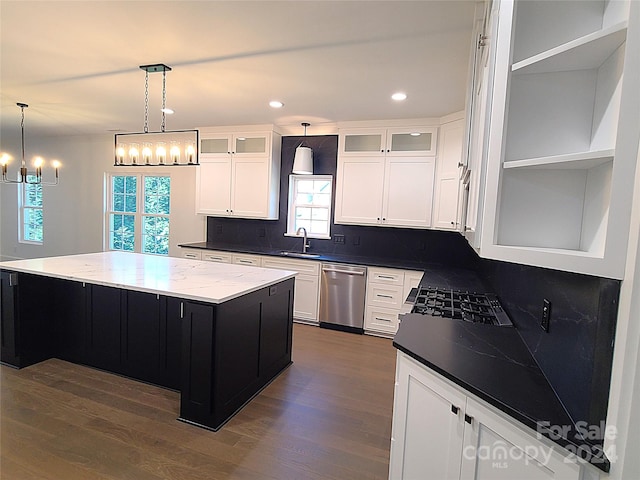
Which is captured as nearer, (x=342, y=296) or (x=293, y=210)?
(x=342, y=296)

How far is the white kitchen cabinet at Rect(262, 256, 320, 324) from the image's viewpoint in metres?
4.34

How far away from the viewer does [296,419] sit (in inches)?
93.1

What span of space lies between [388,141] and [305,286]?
2.12 m

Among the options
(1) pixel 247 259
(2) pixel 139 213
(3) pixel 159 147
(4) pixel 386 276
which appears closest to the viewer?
(3) pixel 159 147

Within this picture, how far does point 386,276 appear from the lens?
4023 mm

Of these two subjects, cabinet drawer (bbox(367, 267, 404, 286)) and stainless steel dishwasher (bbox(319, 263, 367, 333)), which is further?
stainless steel dishwasher (bbox(319, 263, 367, 333))

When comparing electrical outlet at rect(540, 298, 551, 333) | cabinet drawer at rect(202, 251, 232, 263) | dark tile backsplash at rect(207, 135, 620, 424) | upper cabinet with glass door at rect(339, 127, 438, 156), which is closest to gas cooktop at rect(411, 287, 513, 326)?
dark tile backsplash at rect(207, 135, 620, 424)

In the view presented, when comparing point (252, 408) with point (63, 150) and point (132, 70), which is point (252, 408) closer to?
point (132, 70)

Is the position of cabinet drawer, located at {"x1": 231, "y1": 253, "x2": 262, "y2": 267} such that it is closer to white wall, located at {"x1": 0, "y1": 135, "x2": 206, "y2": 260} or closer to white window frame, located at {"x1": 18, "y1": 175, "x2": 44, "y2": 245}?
white wall, located at {"x1": 0, "y1": 135, "x2": 206, "y2": 260}

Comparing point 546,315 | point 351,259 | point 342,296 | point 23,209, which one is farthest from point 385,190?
point 23,209

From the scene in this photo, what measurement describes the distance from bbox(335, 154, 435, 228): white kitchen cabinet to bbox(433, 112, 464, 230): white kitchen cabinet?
92 millimetres

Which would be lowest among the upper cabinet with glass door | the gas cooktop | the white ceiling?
the gas cooktop

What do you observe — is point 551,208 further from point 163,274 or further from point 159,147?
point 159,147

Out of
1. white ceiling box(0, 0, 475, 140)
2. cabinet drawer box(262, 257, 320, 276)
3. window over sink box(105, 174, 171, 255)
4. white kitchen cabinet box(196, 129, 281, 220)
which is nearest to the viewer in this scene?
white ceiling box(0, 0, 475, 140)
